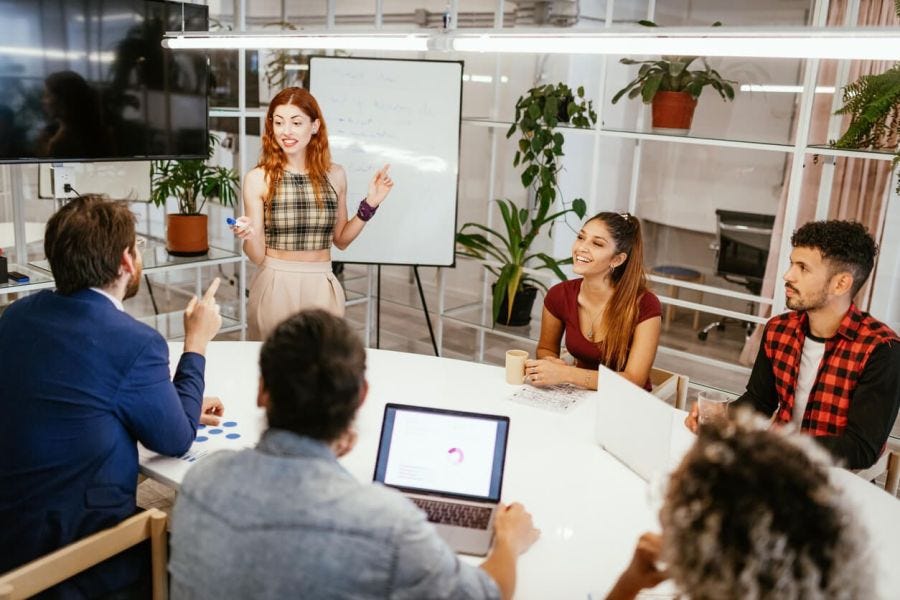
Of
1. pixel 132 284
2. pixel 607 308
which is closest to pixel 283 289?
pixel 607 308

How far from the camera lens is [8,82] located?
11.3 feet

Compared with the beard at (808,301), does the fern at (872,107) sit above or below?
above

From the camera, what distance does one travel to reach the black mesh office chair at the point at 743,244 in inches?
201

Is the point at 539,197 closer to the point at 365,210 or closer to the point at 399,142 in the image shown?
the point at 399,142

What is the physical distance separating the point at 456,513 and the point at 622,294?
48.8 inches

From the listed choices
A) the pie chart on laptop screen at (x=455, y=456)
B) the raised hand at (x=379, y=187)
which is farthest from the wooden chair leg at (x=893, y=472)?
the raised hand at (x=379, y=187)

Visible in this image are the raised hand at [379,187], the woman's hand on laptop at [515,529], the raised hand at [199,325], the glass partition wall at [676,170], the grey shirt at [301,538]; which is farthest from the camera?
the glass partition wall at [676,170]

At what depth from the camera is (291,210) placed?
3238 millimetres

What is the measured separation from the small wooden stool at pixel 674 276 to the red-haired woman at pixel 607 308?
2962mm

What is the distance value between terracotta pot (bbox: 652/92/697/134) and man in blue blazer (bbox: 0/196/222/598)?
2853mm

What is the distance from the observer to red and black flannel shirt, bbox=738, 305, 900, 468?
2141mm

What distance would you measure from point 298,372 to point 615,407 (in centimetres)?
103

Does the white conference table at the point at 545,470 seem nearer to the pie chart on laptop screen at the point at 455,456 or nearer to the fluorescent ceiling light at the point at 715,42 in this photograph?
the pie chart on laptop screen at the point at 455,456

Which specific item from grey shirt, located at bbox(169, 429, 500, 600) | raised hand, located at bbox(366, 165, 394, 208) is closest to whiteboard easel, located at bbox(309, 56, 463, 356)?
raised hand, located at bbox(366, 165, 394, 208)
